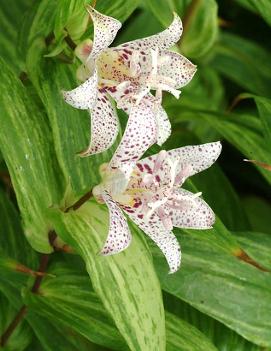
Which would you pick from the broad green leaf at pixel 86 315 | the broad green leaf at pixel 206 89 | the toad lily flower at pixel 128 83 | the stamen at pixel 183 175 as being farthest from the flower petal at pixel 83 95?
the broad green leaf at pixel 206 89

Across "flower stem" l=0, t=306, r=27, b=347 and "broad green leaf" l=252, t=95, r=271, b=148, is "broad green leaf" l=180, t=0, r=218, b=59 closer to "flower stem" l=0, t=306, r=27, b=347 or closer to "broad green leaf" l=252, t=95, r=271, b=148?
"broad green leaf" l=252, t=95, r=271, b=148

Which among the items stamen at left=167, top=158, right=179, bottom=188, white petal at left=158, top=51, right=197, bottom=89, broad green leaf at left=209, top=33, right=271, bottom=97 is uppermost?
white petal at left=158, top=51, right=197, bottom=89

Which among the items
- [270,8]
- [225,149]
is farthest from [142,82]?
[225,149]

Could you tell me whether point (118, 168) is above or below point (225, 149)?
above

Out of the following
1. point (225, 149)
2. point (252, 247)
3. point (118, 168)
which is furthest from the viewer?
point (225, 149)

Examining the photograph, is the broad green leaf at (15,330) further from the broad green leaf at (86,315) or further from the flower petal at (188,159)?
the flower petal at (188,159)

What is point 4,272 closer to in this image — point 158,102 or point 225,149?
point 158,102

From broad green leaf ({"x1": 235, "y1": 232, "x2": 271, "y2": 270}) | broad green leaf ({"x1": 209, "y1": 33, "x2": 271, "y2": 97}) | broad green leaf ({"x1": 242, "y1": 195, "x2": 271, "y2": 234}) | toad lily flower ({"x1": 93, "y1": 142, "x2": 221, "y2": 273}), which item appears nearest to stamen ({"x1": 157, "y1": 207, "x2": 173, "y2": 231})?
toad lily flower ({"x1": 93, "y1": 142, "x2": 221, "y2": 273})

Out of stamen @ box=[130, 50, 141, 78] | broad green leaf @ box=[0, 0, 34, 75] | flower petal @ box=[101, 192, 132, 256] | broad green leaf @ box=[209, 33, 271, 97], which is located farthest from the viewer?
broad green leaf @ box=[209, 33, 271, 97]
